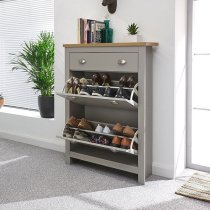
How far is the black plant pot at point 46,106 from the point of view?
3.78 metres

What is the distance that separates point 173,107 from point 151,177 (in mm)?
623

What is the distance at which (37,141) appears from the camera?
3.82m

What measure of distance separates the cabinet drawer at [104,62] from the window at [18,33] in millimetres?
1207

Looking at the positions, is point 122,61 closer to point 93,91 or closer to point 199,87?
point 93,91

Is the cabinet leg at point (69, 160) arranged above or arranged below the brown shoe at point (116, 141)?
below

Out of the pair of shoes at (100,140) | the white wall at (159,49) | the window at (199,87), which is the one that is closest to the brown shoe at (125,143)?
the pair of shoes at (100,140)

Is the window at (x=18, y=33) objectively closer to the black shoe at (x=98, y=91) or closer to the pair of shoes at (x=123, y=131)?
the black shoe at (x=98, y=91)

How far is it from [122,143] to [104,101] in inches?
15.0

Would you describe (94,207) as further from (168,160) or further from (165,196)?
(168,160)

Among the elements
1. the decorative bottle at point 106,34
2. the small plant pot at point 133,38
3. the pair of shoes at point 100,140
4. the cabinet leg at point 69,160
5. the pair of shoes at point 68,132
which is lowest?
the cabinet leg at point 69,160

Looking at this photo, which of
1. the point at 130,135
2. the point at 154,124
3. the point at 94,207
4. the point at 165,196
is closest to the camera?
the point at 94,207

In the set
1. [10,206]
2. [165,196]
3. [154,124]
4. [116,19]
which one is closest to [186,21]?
[116,19]

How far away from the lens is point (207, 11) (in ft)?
9.27

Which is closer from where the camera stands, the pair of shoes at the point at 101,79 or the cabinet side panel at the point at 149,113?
the cabinet side panel at the point at 149,113
